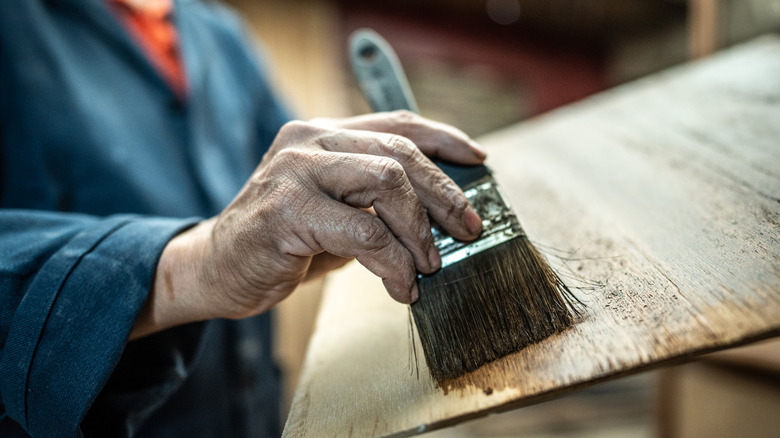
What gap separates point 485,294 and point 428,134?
0.22 meters

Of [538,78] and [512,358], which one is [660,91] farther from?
[538,78]

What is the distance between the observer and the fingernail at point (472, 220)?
1.58 feet

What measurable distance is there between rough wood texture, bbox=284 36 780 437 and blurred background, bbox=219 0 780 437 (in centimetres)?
51

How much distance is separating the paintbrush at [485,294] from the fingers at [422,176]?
0.09ft

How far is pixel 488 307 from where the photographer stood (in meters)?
0.47

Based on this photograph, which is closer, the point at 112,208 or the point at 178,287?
the point at 178,287

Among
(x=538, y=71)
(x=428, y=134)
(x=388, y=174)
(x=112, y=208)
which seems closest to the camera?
(x=388, y=174)

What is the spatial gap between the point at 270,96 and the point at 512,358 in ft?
3.53

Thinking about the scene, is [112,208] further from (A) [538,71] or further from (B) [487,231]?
(A) [538,71]

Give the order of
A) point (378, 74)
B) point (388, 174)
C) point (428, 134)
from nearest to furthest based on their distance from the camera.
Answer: point (388, 174), point (428, 134), point (378, 74)

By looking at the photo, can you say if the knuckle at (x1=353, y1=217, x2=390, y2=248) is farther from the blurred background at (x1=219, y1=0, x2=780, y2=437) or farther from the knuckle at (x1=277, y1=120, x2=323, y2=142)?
the blurred background at (x1=219, y1=0, x2=780, y2=437)

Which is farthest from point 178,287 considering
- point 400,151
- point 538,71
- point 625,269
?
point 538,71

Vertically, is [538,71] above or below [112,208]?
below

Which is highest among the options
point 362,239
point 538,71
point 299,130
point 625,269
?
point 299,130
